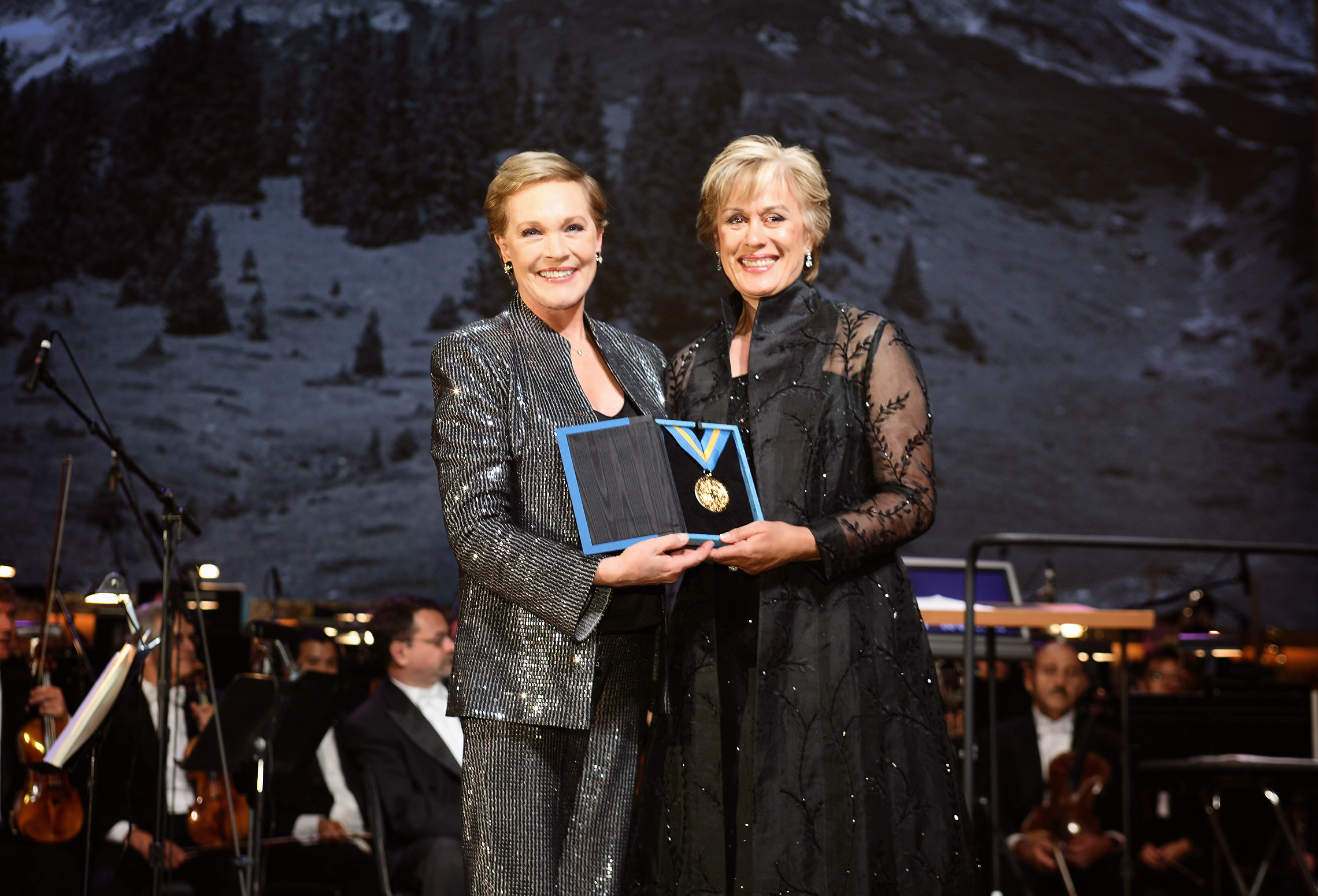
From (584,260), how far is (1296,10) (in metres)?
9.38

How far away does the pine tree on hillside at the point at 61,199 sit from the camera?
8.43 m

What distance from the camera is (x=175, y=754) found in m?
4.49

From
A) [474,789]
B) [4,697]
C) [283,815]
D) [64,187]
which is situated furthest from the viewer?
[64,187]

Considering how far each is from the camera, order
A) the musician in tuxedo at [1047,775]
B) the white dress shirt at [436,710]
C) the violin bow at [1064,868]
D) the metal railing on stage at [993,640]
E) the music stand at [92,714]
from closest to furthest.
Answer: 1. the metal railing on stage at [993,640]
2. the music stand at [92,714]
3. the white dress shirt at [436,710]
4. the violin bow at [1064,868]
5. the musician in tuxedo at [1047,775]

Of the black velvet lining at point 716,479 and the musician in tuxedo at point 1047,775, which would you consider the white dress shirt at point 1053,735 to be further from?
the black velvet lining at point 716,479

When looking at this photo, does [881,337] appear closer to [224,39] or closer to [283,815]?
[283,815]

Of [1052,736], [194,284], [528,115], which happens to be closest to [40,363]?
[1052,736]

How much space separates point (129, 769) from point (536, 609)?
3.29 metres

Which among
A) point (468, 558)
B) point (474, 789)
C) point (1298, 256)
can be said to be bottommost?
point (474, 789)

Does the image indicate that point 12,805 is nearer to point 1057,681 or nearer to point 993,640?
point 993,640

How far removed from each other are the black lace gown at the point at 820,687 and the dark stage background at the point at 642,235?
6478 mm

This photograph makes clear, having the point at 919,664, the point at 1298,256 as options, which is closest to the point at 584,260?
the point at 919,664

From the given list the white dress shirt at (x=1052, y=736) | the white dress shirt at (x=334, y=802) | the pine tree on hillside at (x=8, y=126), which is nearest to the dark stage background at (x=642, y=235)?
the pine tree on hillside at (x=8, y=126)

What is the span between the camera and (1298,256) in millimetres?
9039
